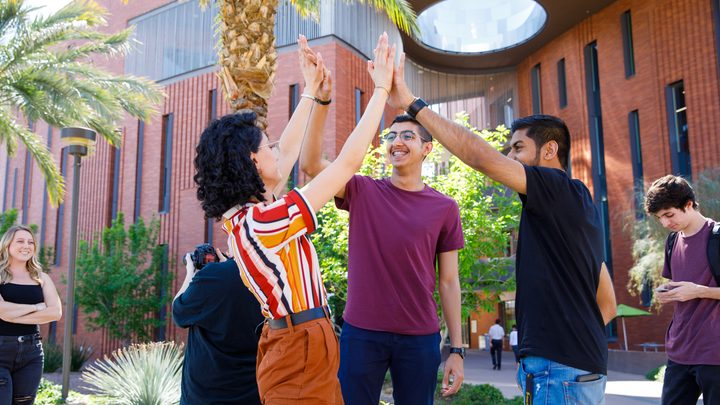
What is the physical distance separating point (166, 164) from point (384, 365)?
2632 cm

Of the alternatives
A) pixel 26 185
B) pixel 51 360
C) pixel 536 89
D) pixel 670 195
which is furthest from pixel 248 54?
pixel 26 185

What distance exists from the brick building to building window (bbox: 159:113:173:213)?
7 cm

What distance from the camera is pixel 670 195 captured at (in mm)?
3793

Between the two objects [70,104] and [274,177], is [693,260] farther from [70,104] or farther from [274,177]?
[70,104]

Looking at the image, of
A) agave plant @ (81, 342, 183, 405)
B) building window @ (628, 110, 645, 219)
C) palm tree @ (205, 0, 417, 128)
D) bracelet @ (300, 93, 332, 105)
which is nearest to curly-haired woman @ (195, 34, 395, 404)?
bracelet @ (300, 93, 332, 105)

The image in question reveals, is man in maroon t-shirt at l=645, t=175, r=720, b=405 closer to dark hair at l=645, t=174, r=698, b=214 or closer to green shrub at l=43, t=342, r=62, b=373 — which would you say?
dark hair at l=645, t=174, r=698, b=214

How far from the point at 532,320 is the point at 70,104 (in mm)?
13080

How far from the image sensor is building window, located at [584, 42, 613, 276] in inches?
1027

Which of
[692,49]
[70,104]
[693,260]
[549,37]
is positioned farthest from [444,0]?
[693,260]

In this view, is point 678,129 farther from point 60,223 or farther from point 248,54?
point 60,223

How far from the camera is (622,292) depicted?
81.6 feet

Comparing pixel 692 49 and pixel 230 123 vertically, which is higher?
pixel 692 49

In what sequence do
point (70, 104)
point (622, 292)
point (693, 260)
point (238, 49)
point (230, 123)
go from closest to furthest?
point (230, 123) → point (693, 260) → point (238, 49) → point (70, 104) → point (622, 292)

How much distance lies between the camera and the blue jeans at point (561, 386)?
243 cm
